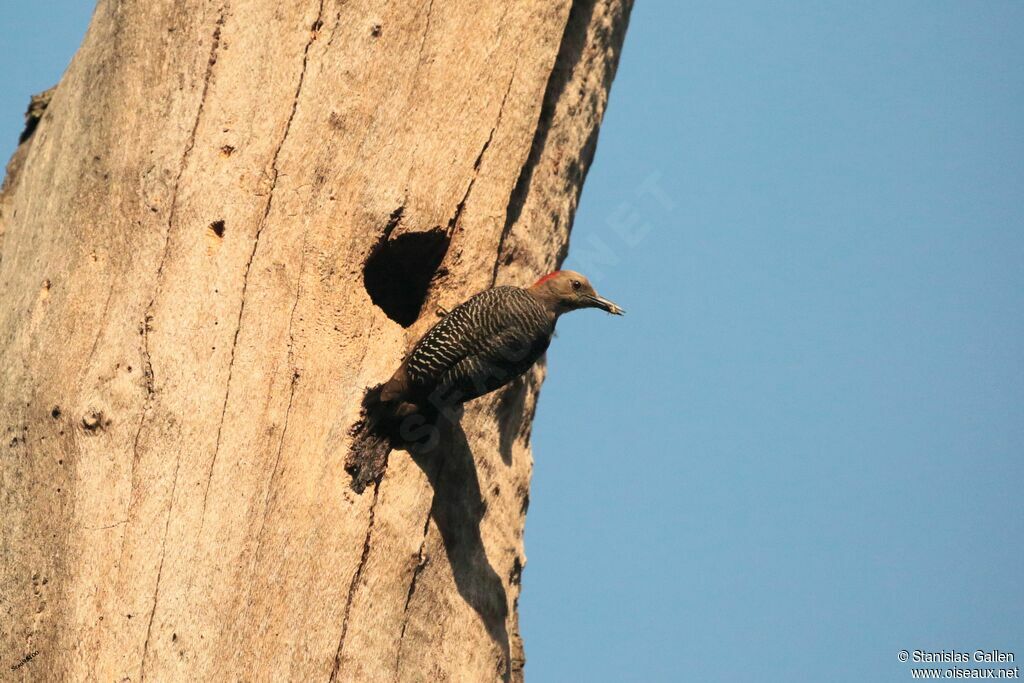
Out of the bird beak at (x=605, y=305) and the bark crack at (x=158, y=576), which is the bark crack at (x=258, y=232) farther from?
the bird beak at (x=605, y=305)

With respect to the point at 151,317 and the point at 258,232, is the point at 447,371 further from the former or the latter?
the point at 151,317

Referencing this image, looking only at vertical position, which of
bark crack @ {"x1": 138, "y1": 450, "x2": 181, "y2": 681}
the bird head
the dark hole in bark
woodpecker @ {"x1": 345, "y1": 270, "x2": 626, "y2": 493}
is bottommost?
bark crack @ {"x1": 138, "y1": 450, "x2": 181, "y2": 681}

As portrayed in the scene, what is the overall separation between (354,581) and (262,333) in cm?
104

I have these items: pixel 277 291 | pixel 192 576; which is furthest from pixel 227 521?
pixel 277 291

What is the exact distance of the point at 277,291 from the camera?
4.74 metres

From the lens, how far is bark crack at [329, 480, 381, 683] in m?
4.46

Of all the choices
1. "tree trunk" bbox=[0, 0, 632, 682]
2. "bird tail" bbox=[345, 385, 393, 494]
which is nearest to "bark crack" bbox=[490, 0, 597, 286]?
"tree trunk" bbox=[0, 0, 632, 682]

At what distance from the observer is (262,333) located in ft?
15.3

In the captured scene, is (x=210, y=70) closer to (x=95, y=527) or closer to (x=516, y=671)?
(x=95, y=527)

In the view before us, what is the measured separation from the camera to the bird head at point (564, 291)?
17.9 feet

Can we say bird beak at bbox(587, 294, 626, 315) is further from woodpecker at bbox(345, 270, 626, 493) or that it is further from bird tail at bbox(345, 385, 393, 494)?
bird tail at bbox(345, 385, 393, 494)

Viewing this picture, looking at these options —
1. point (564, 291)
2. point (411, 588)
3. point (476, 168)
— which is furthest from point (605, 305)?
point (411, 588)

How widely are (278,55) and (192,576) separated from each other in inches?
87.9

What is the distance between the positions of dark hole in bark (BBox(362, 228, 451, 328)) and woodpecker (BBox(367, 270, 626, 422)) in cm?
39
